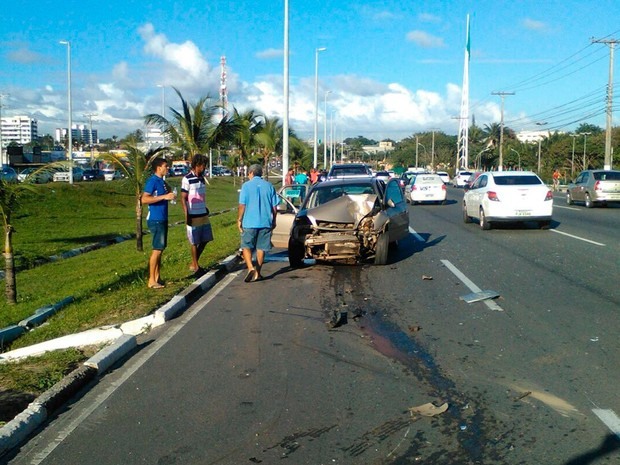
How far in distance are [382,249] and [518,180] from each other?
26.0 ft

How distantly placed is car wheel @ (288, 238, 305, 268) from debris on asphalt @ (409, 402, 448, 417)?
24.3 feet

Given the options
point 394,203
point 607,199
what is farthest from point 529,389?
point 607,199

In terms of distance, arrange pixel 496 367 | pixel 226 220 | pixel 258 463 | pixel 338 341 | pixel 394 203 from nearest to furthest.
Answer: pixel 258 463
pixel 496 367
pixel 338 341
pixel 394 203
pixel 226 220

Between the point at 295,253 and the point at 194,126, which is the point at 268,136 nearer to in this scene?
the point at 194,126

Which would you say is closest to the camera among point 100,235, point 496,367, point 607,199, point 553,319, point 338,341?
point 496,367

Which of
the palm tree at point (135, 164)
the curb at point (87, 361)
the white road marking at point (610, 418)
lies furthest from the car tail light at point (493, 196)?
the white road marking at point (610, 418)

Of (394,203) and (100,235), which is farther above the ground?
(394,203)

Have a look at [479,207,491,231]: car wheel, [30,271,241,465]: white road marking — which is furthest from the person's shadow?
[479,207,491,231]: car wheel

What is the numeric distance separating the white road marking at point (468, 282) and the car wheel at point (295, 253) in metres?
2.77

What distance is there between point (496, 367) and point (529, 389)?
0.64 meters

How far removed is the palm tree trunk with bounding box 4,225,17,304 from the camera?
10.6 m

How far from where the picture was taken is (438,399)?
5.52 meters

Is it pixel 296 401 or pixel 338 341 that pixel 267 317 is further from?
pixel 296 401

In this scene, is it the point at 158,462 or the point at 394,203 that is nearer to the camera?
the point at 158,462
